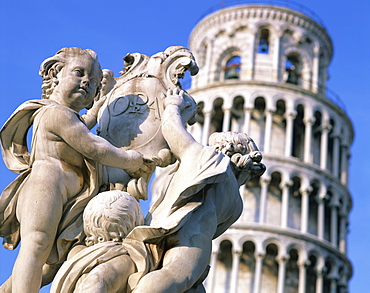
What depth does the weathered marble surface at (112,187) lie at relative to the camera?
3494 mm

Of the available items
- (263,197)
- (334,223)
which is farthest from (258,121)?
(334,223)

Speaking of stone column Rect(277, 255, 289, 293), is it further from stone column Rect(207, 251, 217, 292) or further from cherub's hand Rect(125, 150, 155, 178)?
cherub's hand Rect(125, 150, 155, 178)

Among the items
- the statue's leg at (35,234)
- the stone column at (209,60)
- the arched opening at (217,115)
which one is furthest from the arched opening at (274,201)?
the statue's leg at (35,234)

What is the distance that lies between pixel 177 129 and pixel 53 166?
563 mm

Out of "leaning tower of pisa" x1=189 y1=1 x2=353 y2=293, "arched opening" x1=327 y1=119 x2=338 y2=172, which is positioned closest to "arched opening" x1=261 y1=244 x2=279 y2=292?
"leaning tower of pisa" x1=189 y1=1 x2=353 y2=293

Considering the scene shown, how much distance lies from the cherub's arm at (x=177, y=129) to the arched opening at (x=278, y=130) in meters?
30.0

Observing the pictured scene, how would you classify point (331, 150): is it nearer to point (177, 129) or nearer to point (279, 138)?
point (279, 138)

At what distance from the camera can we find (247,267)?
1276 inches

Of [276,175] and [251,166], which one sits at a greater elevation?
[276,175]

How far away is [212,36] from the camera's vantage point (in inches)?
1420

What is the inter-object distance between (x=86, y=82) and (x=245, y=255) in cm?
2899

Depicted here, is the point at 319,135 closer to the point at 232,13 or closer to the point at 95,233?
the point at 232,13

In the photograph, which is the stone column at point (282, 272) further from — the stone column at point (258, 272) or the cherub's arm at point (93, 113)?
the cherub's arm at point (93, 113)

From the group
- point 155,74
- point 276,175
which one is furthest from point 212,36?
point 155,74
